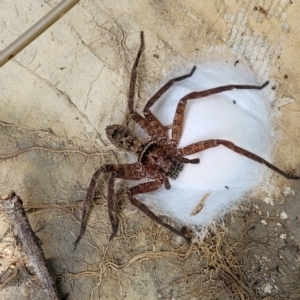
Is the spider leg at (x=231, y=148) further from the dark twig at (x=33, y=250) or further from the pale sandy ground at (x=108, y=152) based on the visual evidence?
the dark twig at (x=33, y=250)

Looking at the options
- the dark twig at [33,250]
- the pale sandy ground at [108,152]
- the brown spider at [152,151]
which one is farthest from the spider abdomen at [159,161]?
the dark twig at [33,250]

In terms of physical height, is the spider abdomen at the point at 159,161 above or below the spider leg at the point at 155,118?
below

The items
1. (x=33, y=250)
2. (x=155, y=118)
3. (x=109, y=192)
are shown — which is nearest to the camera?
(x=33, y=250)

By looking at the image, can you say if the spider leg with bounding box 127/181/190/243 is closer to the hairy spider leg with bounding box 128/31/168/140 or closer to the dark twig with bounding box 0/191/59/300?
the hairy spider leg with bounding box 128/31/168/140

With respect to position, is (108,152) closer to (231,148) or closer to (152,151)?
(152,151)

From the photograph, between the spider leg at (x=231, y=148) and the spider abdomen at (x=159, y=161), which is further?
the spider abdomen at (x=159, y=161)

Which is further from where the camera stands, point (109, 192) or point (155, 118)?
point (155, 118)

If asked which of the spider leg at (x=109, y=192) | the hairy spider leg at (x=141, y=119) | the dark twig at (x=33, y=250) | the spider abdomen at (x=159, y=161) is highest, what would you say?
the hairy spider leg at (x=141, y=119)

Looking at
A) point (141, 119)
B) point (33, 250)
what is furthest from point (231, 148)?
point (33, 250)
